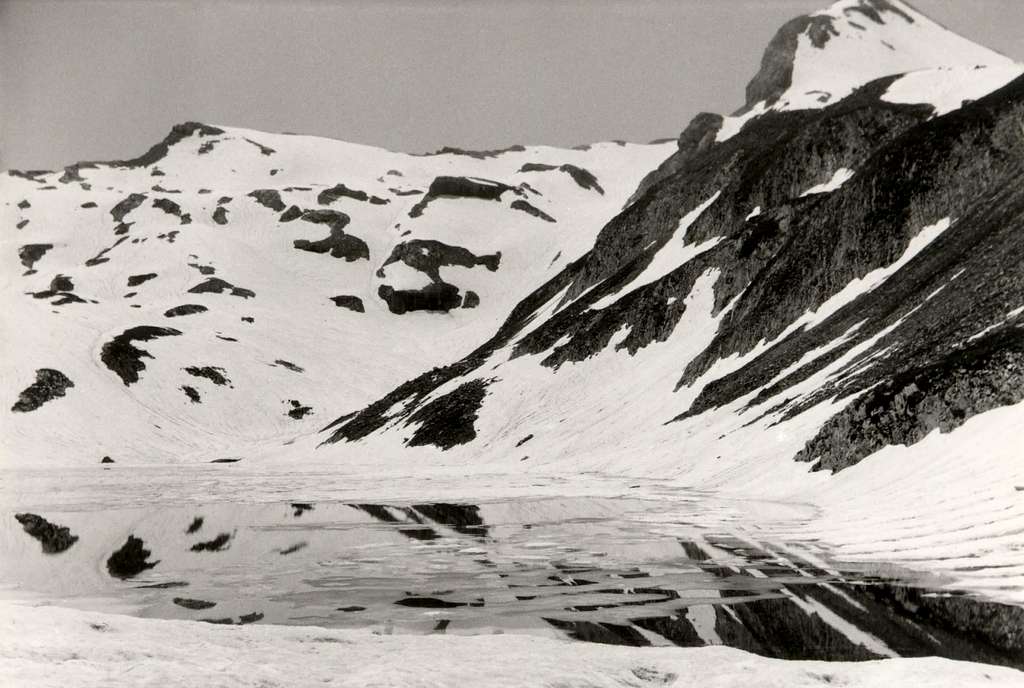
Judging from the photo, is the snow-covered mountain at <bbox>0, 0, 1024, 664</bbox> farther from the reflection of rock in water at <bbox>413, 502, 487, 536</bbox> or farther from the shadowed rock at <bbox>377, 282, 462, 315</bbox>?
the reflection of rock in water at <bbox>413, 502, 487, 536</bbox>

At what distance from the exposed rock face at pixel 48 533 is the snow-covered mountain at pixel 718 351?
1112 millimetres

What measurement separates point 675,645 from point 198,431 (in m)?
105

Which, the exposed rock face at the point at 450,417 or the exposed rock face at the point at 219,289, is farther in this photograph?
the exposed rock face at the point at 219,289

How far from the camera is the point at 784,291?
2285 inches

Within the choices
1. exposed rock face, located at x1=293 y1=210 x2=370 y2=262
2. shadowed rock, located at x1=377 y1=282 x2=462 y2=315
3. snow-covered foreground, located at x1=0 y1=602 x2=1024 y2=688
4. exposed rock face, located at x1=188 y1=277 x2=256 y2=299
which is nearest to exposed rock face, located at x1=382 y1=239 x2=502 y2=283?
shadowed rock, located at x1=377 y1=282 x2=462 y2=315

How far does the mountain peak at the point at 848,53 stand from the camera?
122 metres

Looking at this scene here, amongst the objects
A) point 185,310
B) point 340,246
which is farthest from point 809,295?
point 340,246

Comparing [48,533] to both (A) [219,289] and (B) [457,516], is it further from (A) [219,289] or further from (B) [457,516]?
(A) [219,289]

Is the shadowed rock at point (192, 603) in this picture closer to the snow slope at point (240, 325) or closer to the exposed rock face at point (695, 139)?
the snow slope at point (240, 325)

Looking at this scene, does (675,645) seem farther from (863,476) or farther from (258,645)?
(863,476)

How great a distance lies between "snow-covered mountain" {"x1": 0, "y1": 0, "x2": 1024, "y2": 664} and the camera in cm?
2592

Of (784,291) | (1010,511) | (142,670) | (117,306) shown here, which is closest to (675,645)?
(142,670)

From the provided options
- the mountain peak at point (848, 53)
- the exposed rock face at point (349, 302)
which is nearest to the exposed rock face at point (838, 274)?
the mountain peak at point (848, 53)

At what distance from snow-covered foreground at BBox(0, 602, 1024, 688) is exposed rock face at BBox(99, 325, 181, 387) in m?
110
